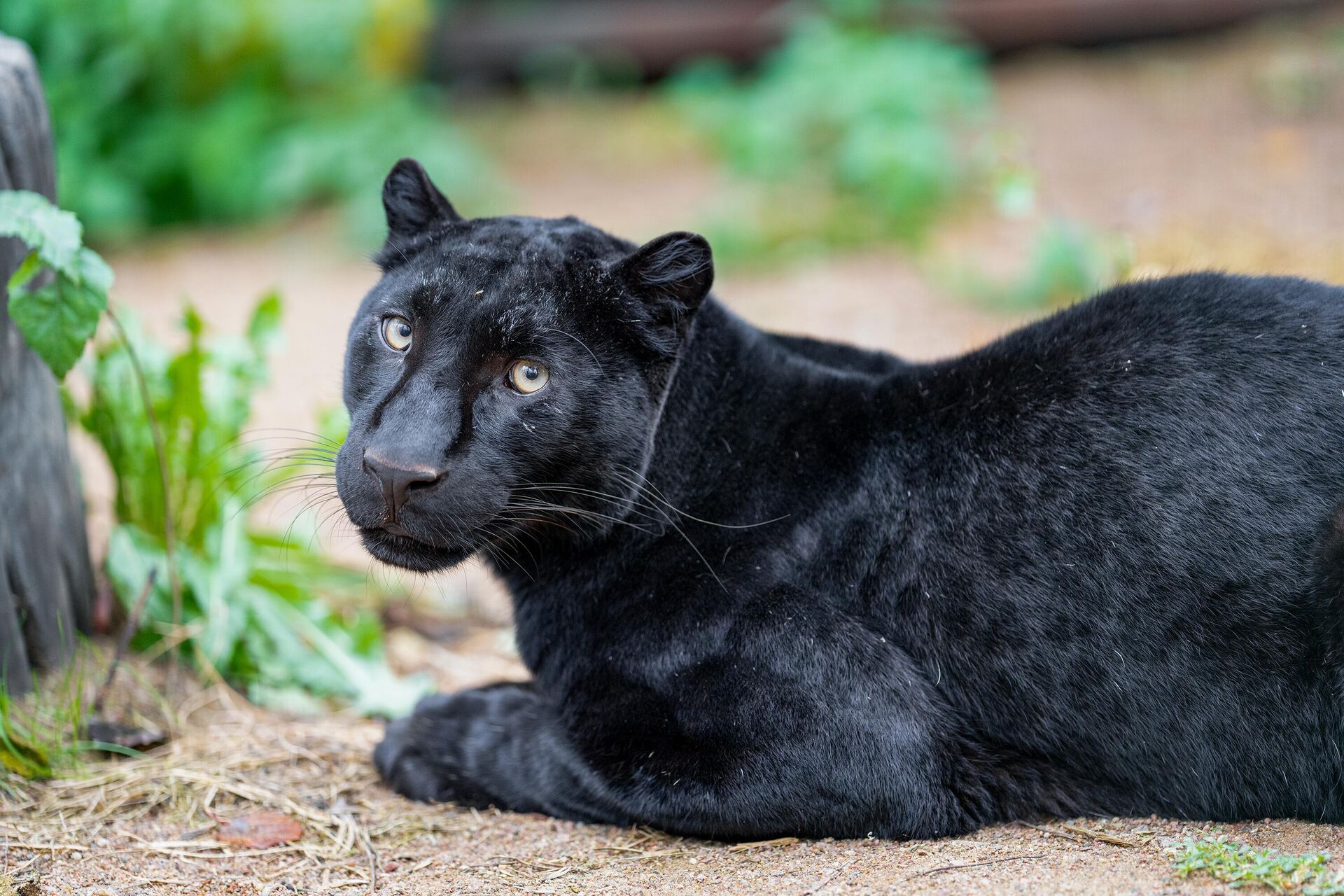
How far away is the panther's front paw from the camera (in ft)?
9.64

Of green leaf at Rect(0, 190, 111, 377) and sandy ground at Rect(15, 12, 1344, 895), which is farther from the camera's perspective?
green leaf at Rect(0, 190, 111, 377)

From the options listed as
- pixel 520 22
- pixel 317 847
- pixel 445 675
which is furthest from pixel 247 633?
pixel 520 22

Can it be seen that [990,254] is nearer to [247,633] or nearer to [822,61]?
[822,61]

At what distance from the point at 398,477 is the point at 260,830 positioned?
895 mm

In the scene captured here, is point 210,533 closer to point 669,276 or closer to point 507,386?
point 507,386

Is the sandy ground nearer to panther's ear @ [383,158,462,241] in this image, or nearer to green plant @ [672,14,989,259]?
green plant @ [672,14,989,259]

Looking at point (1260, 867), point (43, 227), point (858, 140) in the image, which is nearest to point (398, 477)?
point (43, 227)

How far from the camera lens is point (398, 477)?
2.45 m

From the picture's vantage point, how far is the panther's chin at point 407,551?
2.60 m

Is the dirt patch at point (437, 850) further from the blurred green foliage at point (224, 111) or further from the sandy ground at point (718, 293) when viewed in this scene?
the blurred green foliage at point (224, 111)

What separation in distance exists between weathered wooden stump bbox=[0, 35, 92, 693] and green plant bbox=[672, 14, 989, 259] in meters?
4.49

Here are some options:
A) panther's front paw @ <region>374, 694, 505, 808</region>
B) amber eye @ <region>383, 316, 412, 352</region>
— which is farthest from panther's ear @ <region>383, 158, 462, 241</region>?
panther's front paw @ <region>374, 694, 505, 808</region>

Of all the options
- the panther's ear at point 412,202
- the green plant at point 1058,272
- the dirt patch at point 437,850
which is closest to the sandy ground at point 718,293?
the dirt patch at point 437,850

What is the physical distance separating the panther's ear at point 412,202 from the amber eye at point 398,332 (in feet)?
1.08
